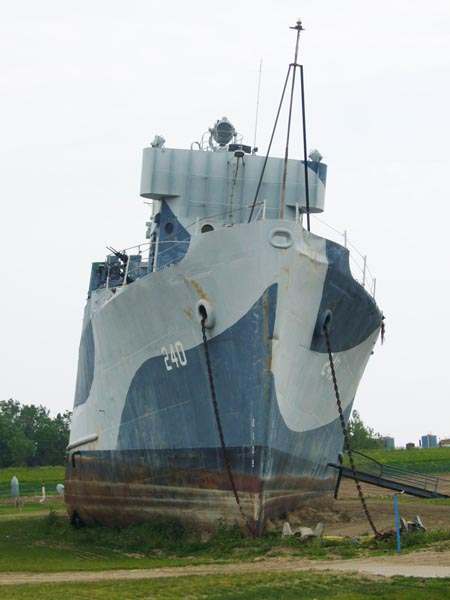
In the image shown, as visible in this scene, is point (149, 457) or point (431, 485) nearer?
point (149, 457)

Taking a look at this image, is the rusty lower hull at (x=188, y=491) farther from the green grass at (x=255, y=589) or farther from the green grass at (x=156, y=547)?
the green grass at (x=255, y=589)

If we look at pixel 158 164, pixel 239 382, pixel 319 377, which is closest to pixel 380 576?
pixel 239 382

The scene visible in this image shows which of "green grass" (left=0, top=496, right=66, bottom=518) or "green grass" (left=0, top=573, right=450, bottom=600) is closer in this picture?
"green grass" (left=0, top=573, right=450, bottom=600)

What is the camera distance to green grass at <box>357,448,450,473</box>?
182ft

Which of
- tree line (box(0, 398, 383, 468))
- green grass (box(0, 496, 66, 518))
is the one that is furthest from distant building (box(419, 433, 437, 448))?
green grass (box(0, 496, 66, 518))

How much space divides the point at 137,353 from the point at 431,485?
61.5ft

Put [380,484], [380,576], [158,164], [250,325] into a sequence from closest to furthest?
[380,576]
[250,325]
[380,484]
[158,164]

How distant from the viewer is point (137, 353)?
25500 mm

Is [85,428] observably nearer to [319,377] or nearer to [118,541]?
[118,541]

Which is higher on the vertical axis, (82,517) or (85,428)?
(85,428)

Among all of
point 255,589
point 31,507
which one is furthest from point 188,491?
point 31,507

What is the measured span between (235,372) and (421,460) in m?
39.2

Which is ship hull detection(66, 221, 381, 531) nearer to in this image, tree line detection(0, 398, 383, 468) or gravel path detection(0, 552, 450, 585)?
gravel path detection(0, 552, 450, 585)

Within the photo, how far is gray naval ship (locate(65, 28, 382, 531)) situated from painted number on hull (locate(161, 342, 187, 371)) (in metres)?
0.04
